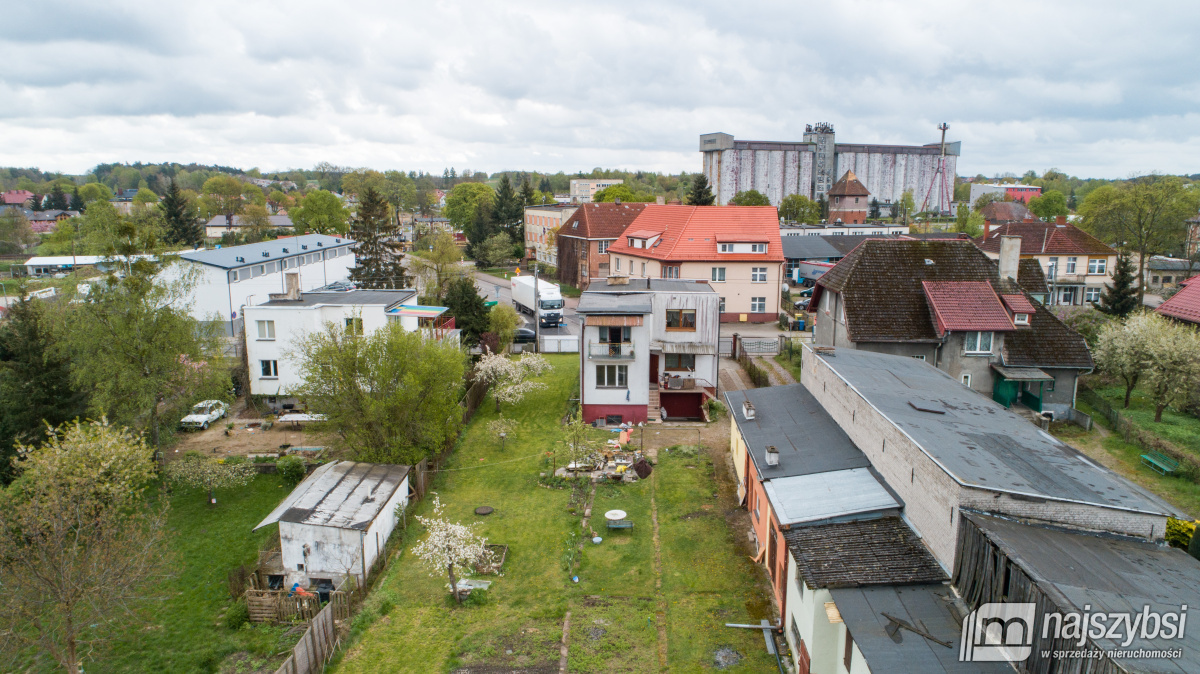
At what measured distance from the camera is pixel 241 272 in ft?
155

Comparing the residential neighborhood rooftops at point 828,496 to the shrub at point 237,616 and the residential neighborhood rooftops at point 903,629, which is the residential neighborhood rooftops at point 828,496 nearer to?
the residential neighborhood rooftops at point 903,629

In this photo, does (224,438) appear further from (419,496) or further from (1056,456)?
(1056,456)

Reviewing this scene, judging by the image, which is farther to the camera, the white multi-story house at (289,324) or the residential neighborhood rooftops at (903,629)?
the white multi-story house at (289,324)

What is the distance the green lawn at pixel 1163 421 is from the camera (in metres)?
26.5

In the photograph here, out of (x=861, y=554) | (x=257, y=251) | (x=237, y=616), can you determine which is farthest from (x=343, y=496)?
(x=257, y=251)

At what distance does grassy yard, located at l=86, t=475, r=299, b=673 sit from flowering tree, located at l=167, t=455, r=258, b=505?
0.74 metres

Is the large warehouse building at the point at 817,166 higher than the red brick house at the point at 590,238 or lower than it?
higher

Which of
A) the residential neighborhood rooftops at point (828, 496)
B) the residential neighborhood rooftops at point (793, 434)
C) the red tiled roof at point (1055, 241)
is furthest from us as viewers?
the red tiled roof at point (1055, 241)

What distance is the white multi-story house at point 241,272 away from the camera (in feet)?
146

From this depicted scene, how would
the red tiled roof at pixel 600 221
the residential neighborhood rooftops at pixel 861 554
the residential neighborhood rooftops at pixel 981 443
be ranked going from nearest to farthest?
the residential neighborhood rooftops at pixel 861 554 → the residential neighborhood rooftops at pixel 981 443 → the red tiled roof at pixel 600 221

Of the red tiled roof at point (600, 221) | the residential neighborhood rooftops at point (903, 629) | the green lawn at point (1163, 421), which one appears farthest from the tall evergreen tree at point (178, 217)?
the green lawn at point (1163, 421)

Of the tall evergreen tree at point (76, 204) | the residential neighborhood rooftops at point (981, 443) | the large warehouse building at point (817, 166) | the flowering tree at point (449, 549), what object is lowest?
the flowering tree at point (449, 549)

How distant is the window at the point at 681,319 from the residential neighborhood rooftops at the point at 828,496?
49.7ft

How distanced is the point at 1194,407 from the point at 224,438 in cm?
4392
